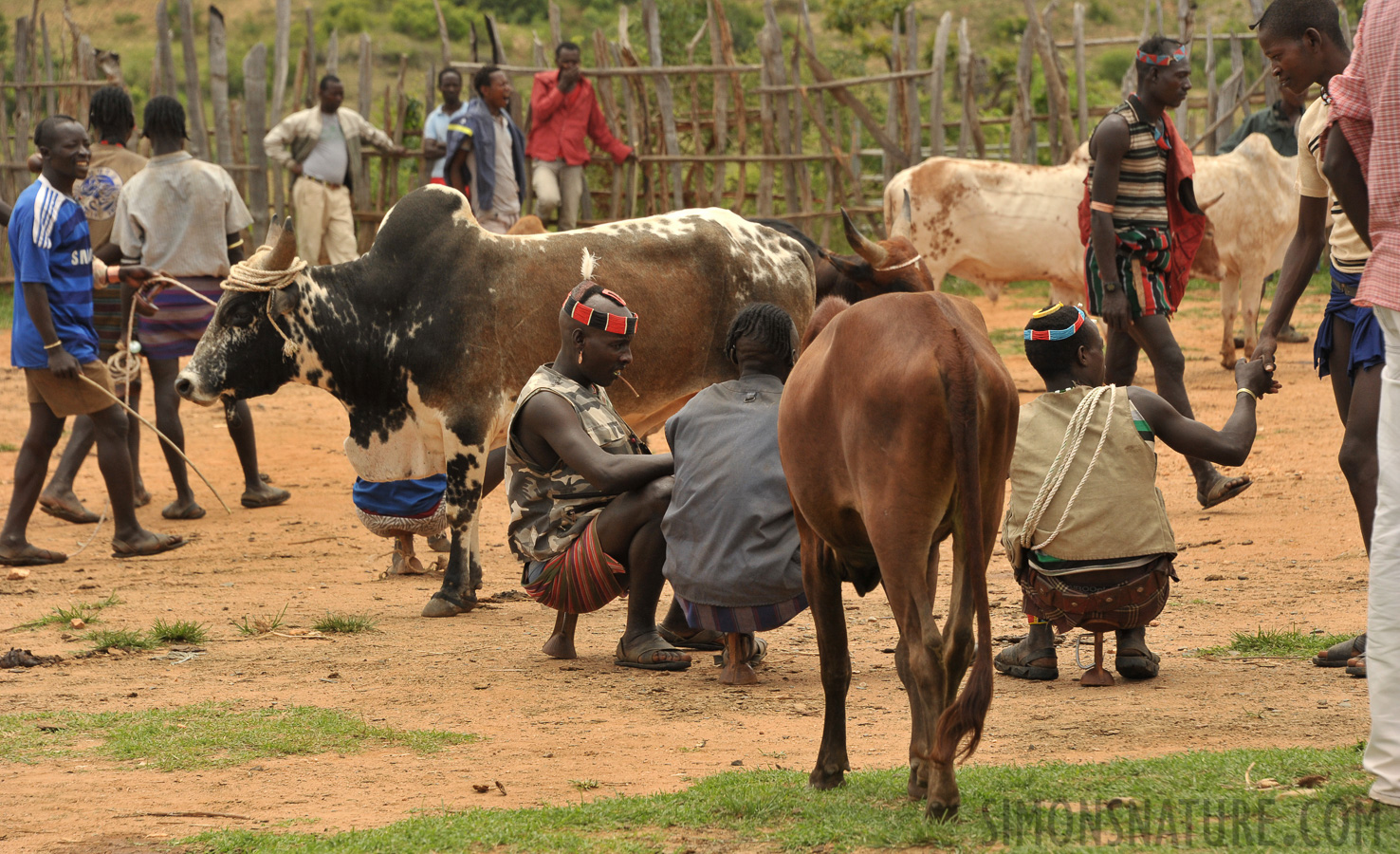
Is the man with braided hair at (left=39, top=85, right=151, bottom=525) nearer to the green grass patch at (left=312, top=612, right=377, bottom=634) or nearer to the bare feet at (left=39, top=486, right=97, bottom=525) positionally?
the bare feet at (left=39, top=486, right=97, bottom=525)

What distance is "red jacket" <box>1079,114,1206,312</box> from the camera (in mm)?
7008

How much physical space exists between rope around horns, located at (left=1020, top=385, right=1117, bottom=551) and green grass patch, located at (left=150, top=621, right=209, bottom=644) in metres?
3.50

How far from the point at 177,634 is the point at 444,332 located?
1746 millimetres

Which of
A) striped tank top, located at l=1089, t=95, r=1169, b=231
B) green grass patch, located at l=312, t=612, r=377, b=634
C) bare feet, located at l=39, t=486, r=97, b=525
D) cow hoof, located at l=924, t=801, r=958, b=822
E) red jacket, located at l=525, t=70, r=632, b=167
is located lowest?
bare feet, located at l=39, t=486, r=97, b=525

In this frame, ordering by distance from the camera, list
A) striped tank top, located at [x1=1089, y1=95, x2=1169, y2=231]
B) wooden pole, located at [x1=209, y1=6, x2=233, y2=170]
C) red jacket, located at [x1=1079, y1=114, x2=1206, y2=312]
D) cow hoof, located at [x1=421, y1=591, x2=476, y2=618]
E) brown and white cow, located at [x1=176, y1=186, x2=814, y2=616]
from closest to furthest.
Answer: cow hoof, located at [x1=421, y1=591, x2=476, y2=618] → brown and white cow, located at [x1=176, y1=186, x2=814, y2=616] → striped tank top, located at [x1=1089, y1=95, x2=1169, y2=231] → red jacket, located at [x1=1079, y1=114, x2=1206, y2=312] → wooden pole, located at [x1=209, y1=6, x2=233, y2=170]

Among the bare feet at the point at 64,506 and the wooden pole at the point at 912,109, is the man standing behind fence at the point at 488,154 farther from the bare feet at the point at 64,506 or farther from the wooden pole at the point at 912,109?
the bare feet at the point at 64,506

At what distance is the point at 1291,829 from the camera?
9.61ft

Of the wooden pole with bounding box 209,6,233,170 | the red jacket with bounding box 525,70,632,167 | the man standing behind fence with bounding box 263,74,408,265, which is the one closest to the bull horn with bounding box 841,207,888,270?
the red jacket with bounding box 525,70,632,167

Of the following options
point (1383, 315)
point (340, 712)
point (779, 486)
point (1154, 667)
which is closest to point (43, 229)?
point (340, 712)

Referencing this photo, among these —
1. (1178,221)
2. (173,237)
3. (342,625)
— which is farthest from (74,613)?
(1178,221)

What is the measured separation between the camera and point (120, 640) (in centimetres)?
570

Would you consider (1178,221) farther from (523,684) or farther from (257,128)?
(257,128)

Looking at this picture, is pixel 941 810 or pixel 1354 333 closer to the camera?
pixel 941 810

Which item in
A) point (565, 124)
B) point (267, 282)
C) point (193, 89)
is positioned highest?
point (193, 89)
